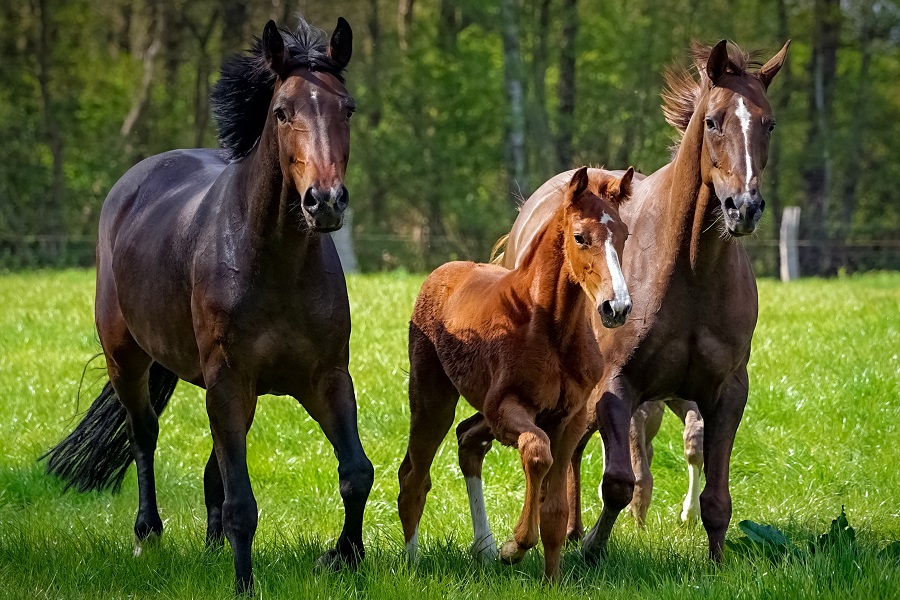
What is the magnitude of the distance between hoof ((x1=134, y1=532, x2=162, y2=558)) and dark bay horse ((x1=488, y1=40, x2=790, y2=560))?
201 centimetres

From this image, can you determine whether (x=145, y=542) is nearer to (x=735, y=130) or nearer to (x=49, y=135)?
(x=735, y=130)

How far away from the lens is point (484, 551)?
16.8ft

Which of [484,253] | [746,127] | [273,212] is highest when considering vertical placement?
[746,127]

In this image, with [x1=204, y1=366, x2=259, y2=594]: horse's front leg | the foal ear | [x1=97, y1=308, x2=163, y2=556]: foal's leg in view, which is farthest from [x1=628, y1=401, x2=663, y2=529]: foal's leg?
[x1=97, y1=308, x2=163, y2=556]: foal's leg

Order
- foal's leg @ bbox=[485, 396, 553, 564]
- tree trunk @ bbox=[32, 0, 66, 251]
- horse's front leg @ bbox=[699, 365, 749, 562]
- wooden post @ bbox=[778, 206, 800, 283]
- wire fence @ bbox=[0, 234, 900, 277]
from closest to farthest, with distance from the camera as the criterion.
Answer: foal's leg @ bbox=[485, 396, 553, 564] → horse's front leg @ bbox=[699, 365, 749, 562] → wooden post @ bbox=[778, 206, 800, 283] → tree trunk @ bbox=[32, 0, 66, 251] → wire fence @ bbox=[0, 234, 900, 277]

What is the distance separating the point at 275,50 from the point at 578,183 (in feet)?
4.33

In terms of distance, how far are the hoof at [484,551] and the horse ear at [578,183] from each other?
1.62 meters

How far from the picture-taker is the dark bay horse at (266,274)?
4406mm

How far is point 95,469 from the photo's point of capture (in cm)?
→ 665

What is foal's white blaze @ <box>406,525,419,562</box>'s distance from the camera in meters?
5.08

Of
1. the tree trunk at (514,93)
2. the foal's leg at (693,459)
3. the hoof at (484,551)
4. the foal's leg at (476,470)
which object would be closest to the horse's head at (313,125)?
the foal's leg at (476,470)

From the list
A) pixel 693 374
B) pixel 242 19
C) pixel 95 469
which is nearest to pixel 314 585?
pixel 693 374

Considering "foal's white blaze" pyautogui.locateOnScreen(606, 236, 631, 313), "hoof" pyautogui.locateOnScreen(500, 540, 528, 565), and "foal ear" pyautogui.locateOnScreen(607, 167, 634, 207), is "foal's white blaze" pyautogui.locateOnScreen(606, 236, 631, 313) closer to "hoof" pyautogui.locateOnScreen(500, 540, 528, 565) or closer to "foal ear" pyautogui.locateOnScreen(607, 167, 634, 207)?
"foal ear" pyautogui.locateOnScreen(607, 167, 634, 207)

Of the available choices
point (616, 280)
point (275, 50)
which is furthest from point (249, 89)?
point (616, 280)
